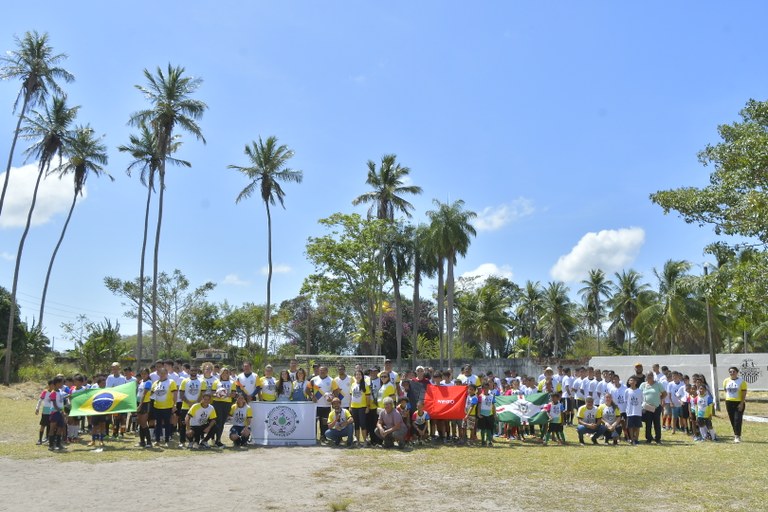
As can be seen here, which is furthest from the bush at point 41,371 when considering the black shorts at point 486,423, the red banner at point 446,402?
the black shorts at point 486,423

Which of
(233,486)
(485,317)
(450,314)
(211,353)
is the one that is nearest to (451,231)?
(450,314)

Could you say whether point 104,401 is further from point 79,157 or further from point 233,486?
point 79,157

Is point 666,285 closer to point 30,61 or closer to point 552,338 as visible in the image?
point 552,338

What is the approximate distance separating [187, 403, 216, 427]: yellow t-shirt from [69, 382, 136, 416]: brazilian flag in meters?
1.68

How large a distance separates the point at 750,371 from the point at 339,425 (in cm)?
2478

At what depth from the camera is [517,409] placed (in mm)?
16109

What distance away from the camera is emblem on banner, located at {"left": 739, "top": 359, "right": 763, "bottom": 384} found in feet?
101

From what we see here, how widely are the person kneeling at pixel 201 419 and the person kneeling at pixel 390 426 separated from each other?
375 cm

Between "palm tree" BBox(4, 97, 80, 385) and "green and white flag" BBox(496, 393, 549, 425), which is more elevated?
"palm tree" BBox(4, 97, 80, 385)

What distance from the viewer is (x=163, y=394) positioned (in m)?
14.5

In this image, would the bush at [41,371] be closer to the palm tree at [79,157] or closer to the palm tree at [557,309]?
the palm tree at [79,157]

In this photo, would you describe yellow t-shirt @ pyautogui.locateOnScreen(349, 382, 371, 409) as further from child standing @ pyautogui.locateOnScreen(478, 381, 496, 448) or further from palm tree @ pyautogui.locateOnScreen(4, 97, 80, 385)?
palm tree @ pyautogui.locateOnScreen(4, 97, 80, 385)

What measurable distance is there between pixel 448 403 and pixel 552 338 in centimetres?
6522

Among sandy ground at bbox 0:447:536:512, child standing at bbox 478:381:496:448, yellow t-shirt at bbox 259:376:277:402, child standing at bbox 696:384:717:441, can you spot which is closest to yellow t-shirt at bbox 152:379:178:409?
sandy ground at bbox 0:447:536:512
